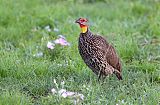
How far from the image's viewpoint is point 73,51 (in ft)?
24.8

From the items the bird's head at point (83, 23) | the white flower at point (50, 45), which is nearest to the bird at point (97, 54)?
the bird's head at point (83, 23)

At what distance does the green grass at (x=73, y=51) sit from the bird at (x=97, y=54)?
115 mm

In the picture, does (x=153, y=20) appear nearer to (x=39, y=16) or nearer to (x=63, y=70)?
(x=39, y=16)

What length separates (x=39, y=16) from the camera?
30.3 feet

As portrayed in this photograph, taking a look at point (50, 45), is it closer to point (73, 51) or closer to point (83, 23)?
point (73, 51)

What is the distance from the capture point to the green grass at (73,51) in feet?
19.5

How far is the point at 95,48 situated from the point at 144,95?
0.92 metres

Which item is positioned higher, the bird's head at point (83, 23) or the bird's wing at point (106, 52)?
the bird's head at point (83, 23)

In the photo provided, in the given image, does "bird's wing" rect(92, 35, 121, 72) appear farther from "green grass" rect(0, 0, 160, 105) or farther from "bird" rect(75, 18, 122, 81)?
"green grass" rect(0, 0, 160, 105)

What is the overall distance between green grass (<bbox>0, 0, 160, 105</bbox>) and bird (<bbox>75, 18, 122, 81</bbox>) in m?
0.11

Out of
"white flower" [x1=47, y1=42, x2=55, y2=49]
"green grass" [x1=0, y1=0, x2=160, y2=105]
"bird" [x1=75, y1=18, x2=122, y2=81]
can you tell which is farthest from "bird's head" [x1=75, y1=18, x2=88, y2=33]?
"white flower" [x1=47, y1=42, x2=55, y2=49]

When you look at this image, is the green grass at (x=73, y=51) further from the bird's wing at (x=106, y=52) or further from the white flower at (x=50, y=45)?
the bird's wing at (x=106, y=52)

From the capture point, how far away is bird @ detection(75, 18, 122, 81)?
652 cm

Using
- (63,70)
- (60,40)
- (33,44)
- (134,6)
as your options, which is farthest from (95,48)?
(134,6)
